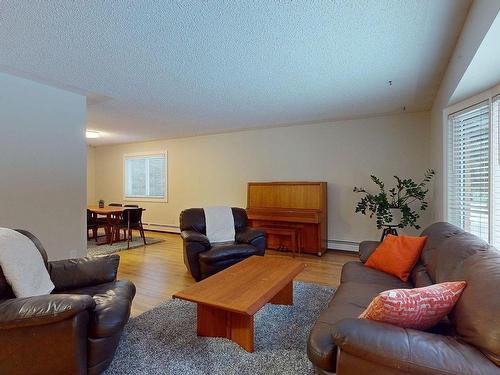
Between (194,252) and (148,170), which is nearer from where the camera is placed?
(194,252)

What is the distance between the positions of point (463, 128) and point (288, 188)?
9.10 feet

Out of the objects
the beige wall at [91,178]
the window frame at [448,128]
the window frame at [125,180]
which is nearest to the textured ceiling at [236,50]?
the window frame at [448,128]

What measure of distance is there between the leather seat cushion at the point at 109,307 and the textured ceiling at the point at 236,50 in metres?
1.88

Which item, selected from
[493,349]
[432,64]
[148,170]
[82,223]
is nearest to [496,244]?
[493,349]

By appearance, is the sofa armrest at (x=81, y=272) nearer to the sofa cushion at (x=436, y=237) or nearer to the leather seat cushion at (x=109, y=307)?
the leather seat cushion at (x=109, y=307)

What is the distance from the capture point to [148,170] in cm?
711

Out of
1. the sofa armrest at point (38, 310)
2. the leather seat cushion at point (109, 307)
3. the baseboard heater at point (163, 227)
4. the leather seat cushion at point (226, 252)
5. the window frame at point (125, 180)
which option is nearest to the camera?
the sofa armrest at point (38, 310)

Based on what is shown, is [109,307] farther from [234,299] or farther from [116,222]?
[116,222]

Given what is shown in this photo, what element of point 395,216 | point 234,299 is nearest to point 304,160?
point 395,216

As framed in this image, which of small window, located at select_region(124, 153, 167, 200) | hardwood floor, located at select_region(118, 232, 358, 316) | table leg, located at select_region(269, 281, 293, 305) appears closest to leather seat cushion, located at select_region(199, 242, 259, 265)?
hardwood floor, located at select_region(118, 232, 358, 316)

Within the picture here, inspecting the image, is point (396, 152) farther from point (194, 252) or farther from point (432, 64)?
point (194, 252)

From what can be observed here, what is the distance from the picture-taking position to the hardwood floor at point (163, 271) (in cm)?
296

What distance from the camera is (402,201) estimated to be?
4.04m

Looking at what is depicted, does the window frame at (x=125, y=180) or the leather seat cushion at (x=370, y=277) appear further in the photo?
the window frame at (x=125, y=180)
